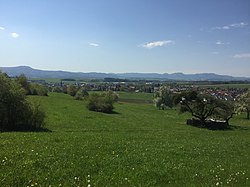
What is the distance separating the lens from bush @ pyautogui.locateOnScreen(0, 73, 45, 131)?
3482 centimetres

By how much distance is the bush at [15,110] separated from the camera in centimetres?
3482

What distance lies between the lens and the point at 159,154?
18.4 meters

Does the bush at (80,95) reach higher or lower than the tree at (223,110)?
lower

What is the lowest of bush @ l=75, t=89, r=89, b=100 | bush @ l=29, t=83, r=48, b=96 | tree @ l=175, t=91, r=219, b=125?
bush @ l=75, t=89, r=89, b=100

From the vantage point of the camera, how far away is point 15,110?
35438 millimetres

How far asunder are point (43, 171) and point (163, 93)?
Result: 12128 centimetres

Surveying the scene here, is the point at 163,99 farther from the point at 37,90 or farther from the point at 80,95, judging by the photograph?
the point at 37,90

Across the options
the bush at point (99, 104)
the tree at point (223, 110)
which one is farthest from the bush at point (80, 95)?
the tree at point (223, 110)

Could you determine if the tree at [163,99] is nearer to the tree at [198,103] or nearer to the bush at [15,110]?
the tree at [198,103]

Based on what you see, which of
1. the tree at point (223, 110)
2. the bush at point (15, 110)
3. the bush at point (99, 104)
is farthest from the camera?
the bush at point (99, 104)

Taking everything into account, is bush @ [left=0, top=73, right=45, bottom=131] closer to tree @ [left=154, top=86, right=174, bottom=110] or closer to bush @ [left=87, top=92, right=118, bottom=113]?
bush @ [left=87, top=92, right=118, bottom=113]

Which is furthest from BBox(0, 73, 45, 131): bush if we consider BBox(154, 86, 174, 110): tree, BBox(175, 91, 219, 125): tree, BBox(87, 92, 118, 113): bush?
BBox(154, 86, 174, 110): tree

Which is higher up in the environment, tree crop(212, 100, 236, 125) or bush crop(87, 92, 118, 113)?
tree crop(212, 100, 236, 125)

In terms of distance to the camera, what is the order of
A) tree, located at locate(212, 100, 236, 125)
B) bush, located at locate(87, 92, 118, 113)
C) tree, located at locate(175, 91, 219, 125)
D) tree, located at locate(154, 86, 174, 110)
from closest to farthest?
1. tree, located at locate(175, 91, 219, 125)
2. tree, located at locate(212, 100, 236, 125)
3. bush, located at locate(87, 92, 118, 113)
4. tree, located at locate(154, 86, 174, 110)
